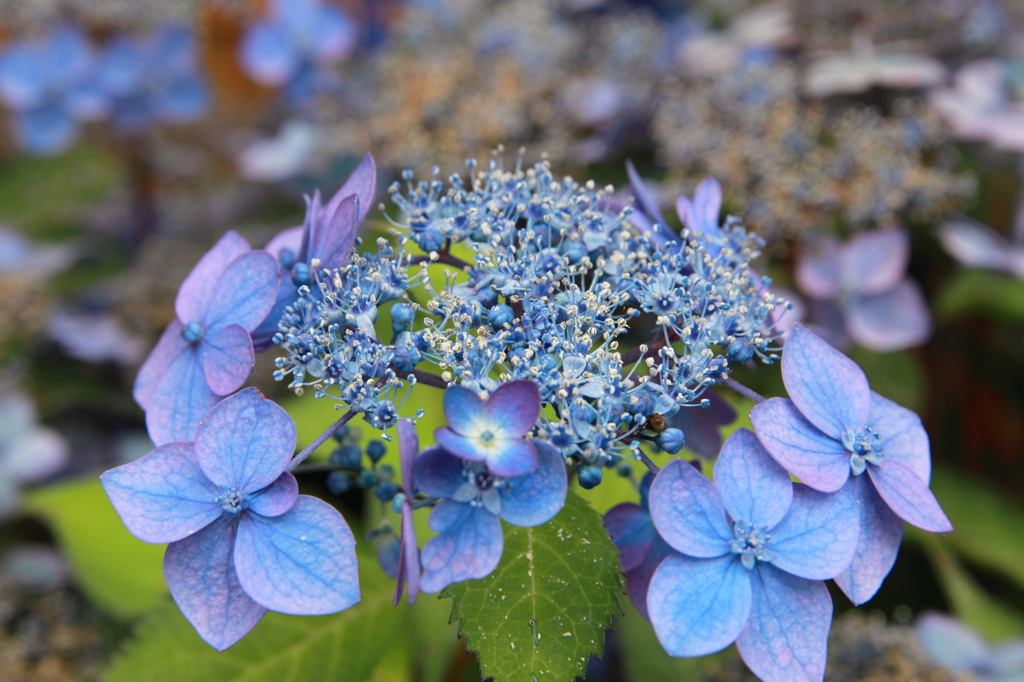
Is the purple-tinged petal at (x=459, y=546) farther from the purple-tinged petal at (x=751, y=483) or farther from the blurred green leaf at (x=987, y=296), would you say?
the blurred green leaf at (x=987, y=296)

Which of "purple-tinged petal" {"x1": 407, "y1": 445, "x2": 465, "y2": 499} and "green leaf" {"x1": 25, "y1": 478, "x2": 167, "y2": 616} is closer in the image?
"purple-tinged petal" {"x1": 407, "y1": 445, "x2": 465, "y2": 499}

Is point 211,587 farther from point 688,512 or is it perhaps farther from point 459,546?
point 688,512

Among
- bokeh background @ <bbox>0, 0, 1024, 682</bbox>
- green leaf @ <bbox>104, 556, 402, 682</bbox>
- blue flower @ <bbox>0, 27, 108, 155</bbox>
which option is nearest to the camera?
green leaf @ <bbox>104, 556, 402, 682</bbox>

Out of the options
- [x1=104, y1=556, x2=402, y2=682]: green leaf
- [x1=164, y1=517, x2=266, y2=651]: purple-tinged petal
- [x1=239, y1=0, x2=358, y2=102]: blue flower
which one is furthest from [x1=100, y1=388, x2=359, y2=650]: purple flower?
[x1=239, y1=0, x2=358, y2=102]: blue flower

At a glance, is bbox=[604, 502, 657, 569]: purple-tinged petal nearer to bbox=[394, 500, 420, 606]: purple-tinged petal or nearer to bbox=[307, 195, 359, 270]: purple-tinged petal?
bbox=[394, 500, 420, 606]: purple-tinged petal

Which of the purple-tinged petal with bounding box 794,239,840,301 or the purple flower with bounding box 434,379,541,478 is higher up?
the purple flower with bounding box 434,379,541,478

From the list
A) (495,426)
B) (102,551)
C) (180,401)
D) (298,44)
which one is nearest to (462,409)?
(495,426)

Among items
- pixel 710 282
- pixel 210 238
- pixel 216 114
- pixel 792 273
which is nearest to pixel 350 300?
pixel 710 282

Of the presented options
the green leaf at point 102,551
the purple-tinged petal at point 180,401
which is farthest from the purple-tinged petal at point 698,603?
the green leaf at point 102,551
